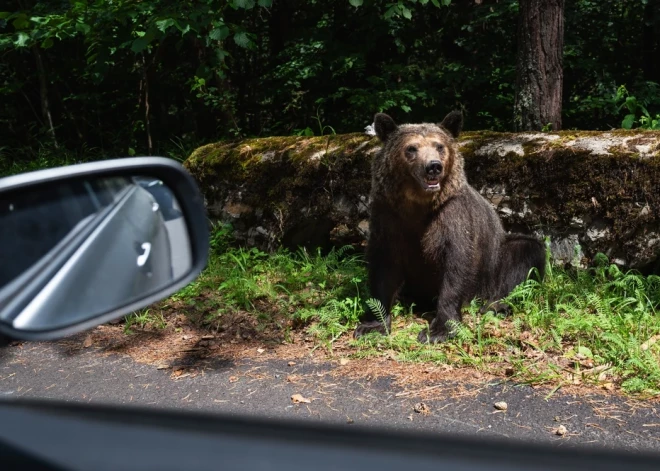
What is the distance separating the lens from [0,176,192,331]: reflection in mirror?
182 centimetres

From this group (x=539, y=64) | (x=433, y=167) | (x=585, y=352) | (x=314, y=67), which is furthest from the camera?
(x=314, y=67)

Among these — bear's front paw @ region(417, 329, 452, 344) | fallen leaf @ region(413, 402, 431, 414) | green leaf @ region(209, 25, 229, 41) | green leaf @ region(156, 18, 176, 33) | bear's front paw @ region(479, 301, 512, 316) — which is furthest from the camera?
green leaf @ region(209, 25, 229, 41)

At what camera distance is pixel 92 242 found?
82.9 inches

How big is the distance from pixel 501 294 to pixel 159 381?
3182 millimetres

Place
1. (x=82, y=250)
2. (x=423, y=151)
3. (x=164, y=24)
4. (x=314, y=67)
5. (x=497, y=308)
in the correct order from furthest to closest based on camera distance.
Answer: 1. (x=314, y=67)
2. (x=164, y=24)
3. (x=497, y=308)
4. (x=423, y=151)
5. (x=82, y=250)

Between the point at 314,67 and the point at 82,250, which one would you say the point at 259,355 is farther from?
the point at 314,67

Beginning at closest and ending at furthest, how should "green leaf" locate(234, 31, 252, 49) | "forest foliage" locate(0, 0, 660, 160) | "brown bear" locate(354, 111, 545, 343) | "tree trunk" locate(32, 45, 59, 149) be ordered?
"brown bear" locate(354, 111, 545, 343)
"green leaf" locate(234, 31, 252, 49)
"forest foliage" locate(0, 0, 660, 160)
"tree trunk" locate(32, 45, 59, 149)

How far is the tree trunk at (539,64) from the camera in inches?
289

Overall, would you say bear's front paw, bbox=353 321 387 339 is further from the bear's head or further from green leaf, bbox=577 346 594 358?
green leaf, bbox=577 346 594 358

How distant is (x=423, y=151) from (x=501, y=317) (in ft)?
5.31

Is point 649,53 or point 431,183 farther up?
point 649,53

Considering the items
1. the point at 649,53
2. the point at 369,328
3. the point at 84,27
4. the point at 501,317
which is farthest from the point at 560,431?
the point at 649,53

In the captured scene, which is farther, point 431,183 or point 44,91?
point 44,91

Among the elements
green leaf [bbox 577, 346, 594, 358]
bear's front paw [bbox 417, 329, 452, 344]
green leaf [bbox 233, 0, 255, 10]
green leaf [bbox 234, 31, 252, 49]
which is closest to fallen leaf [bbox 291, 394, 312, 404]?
bear's front paw [bbox 417, 329, 452, 344]
